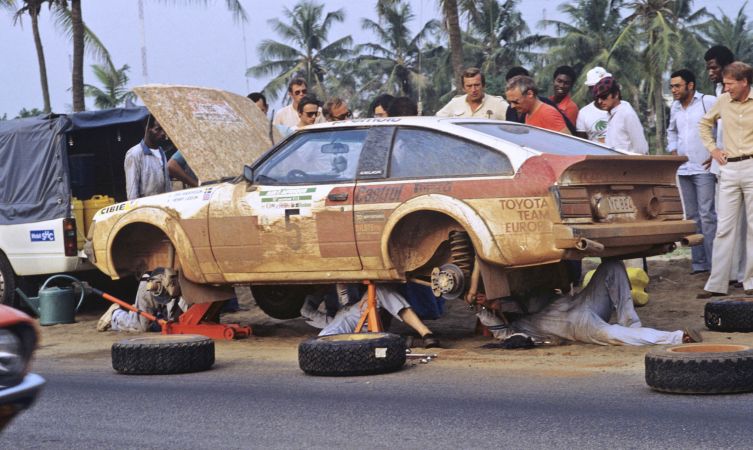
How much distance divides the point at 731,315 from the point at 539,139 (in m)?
1.98

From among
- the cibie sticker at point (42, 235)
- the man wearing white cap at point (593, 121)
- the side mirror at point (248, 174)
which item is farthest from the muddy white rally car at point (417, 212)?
the man wearing white cap at point (593, 121)

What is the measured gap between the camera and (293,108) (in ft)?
44.2

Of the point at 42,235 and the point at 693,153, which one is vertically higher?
the point at 693,153

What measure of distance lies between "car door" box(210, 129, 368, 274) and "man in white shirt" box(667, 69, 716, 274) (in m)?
4.06

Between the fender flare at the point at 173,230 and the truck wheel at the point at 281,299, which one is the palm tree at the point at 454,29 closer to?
the truck wheel at the point at 281,299

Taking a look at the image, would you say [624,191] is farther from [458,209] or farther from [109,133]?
[109,133]

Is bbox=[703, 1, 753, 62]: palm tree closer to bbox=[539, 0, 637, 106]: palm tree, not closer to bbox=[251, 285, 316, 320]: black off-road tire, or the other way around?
bbox=[539, 0, 637, 106]: palm tree

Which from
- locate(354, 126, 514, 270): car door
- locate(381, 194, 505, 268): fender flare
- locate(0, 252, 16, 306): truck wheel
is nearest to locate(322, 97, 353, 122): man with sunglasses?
locate(354, 126, 514, 270): car door

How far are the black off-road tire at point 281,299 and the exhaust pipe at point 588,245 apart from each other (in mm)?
3430

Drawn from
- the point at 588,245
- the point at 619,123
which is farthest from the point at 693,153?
the point at 588,245

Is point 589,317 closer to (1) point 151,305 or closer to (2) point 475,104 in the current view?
(2) point 475,104

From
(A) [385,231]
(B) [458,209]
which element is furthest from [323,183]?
(B) [458,209]

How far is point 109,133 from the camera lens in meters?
13.6

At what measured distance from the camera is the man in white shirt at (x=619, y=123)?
11.0 metres
